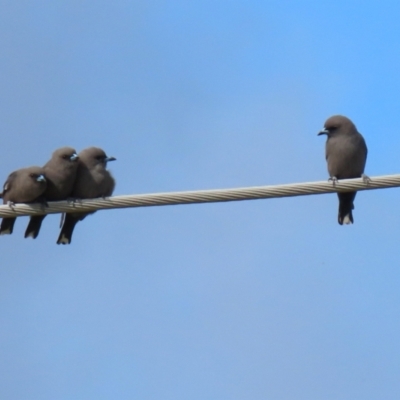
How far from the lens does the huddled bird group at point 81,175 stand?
11.4 meters

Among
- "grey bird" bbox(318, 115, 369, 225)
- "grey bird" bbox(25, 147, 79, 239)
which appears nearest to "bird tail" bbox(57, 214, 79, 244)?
"grey bird" bbox(25, 147, 79, 239)

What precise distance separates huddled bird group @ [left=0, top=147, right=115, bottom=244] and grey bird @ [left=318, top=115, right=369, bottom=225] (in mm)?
2649

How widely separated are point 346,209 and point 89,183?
3.05 meters

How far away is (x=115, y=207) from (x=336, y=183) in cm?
200

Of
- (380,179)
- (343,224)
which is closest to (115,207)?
(380,179)

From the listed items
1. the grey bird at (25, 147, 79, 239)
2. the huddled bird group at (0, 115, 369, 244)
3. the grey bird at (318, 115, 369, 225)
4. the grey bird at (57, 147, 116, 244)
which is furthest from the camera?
the grey bird at (318, 115, 369, 225)

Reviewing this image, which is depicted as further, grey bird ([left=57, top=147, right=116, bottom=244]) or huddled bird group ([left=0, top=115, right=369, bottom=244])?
grey bird ([left=57, top=147, right=116, bottom=244])

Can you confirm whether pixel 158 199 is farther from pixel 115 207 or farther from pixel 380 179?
pixel 380 179

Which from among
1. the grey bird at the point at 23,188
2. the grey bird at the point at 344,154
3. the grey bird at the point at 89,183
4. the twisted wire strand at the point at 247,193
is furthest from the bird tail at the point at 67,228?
the grey bird at the point at 344,154

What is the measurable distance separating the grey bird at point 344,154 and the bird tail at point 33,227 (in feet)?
11.4

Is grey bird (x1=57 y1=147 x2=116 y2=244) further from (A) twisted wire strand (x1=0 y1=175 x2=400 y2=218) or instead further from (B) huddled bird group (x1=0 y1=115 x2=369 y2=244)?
(A) twisted wire strand (x1=0 y1=175 x2=400 y2=218)

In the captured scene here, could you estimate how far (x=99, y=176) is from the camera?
1194 centimetres

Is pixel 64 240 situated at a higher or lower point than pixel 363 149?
lower

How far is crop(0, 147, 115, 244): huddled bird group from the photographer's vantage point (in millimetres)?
11328
